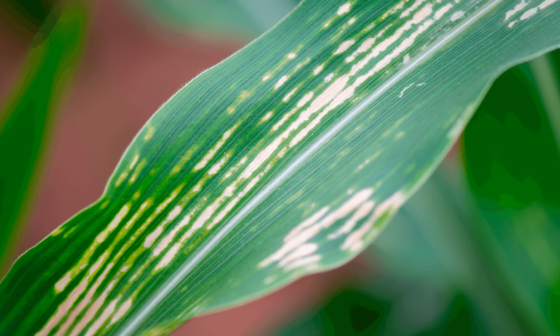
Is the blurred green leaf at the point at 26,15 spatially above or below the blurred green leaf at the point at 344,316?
above

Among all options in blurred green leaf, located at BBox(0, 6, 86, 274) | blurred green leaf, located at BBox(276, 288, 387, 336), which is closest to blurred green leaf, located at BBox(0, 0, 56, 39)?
blurred green leaf, located at BBox(0, 6, 86, 274)

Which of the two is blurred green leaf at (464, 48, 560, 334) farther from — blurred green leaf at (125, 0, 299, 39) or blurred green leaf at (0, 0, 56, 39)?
blurred green leaf at (0, 0, 56, 39)

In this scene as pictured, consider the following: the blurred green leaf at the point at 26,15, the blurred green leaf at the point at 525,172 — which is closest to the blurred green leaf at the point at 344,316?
the blurred green leaf at the point at 525,172

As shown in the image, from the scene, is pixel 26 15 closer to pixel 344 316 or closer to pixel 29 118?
pixel 29 118

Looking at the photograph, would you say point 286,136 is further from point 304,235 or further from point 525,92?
point 525,92

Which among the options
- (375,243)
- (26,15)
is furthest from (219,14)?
(375,243)

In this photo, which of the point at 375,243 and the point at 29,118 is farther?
the point at 375,243

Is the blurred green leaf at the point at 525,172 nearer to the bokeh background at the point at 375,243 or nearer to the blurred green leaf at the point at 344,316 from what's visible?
the bokeh background at the point at 375,243
